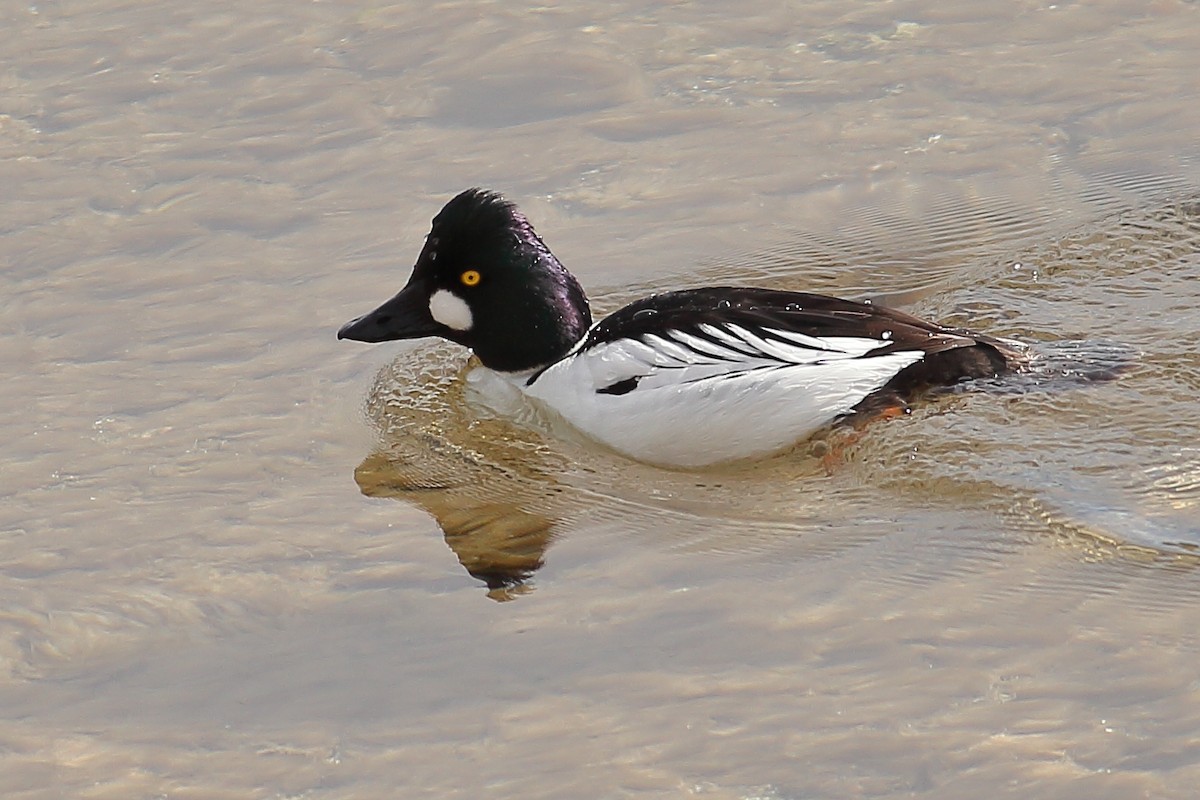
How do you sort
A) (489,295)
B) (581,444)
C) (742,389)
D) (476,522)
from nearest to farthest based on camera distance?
1. (476,522)
2. (742,389)
3. (581,444)
4. (489,295)

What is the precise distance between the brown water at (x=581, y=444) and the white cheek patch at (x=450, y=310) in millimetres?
421

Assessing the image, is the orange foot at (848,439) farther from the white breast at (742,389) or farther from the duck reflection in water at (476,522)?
the duck reflection in water at (476,522)

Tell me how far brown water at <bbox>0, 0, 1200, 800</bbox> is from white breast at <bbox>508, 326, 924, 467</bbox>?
0.46ft

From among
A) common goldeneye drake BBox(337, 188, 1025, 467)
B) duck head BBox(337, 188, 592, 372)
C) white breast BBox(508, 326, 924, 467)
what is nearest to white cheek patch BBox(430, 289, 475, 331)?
duck head BBox(337, 188, 592, 372)

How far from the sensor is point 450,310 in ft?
24.7

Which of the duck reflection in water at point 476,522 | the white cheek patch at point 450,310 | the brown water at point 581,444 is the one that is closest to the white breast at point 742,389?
the brown water at point 581,444

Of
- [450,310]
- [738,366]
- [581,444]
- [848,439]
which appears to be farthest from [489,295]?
[848,439]

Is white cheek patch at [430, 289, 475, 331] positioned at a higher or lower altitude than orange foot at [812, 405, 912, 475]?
higher

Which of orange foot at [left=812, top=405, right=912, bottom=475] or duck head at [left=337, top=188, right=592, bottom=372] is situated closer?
orange foot at [left=812, top=405, right=912, bottom=475]

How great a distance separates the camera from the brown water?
512 cm

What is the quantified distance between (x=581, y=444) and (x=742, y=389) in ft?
2.55

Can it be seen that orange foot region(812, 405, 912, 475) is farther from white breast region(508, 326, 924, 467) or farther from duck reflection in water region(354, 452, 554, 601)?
duck reflection in water region(354, 452, 554, 601)

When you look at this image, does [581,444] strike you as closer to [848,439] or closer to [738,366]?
[738,366]

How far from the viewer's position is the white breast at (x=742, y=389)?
6.84 metres
